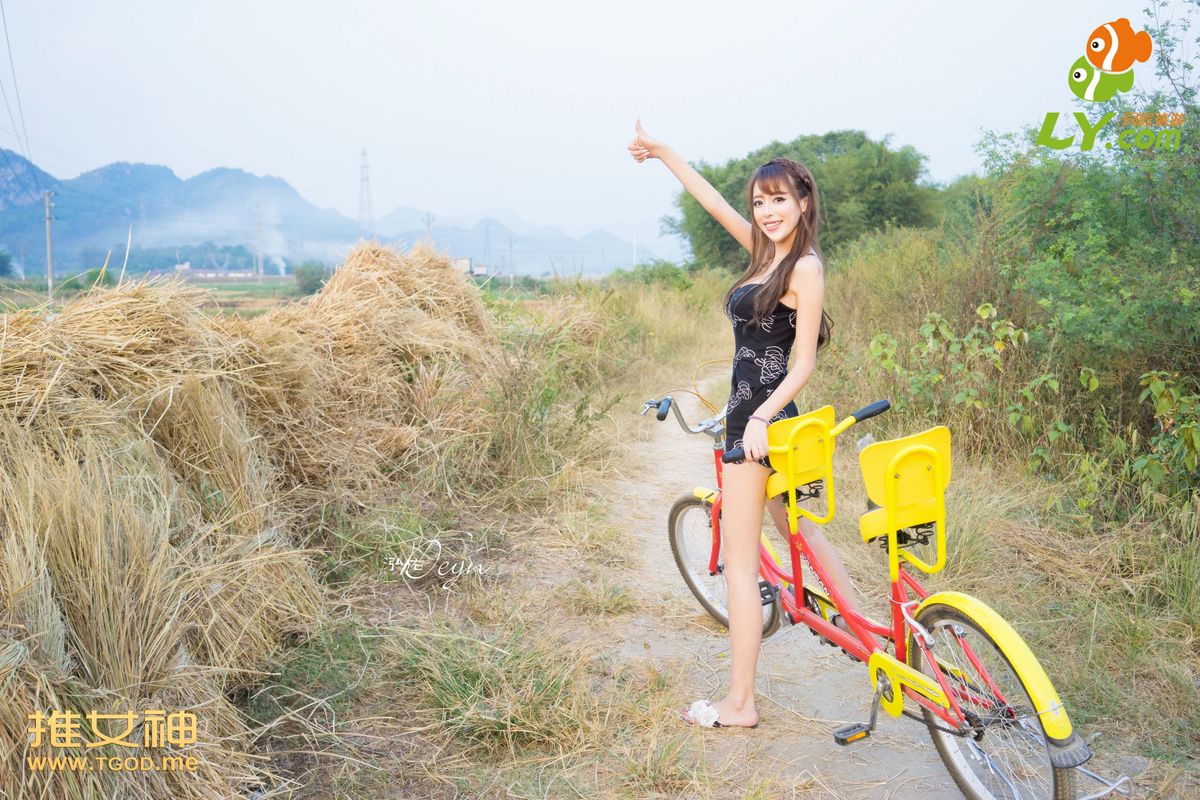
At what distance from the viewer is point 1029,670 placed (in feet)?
6.32

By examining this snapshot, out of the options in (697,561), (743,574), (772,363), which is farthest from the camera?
(697,561)

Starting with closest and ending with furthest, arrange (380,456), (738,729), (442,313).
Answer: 1. (738,729)
2. (380,456)
3. (442,313)

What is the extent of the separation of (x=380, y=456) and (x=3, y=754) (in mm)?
2908

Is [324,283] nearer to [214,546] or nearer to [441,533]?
[441,533]

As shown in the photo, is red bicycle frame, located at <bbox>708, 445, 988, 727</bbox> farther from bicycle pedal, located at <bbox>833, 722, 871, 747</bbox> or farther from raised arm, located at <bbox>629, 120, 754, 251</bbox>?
raised arm, located at <bbox>629, 120, 754, 251</bbox>

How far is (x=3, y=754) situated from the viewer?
5.90ft

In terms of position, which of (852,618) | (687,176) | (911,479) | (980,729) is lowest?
(980,729)

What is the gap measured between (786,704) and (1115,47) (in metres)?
3.57

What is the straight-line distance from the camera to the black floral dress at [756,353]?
254 centimetres

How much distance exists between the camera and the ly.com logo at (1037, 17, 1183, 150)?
3828 millimetres

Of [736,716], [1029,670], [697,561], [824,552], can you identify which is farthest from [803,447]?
[697,561]

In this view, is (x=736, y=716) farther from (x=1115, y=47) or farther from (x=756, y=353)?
(x=1115, y=47)

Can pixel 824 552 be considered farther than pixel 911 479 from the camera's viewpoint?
Yes

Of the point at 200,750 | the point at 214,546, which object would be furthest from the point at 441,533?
the point at 200,750
